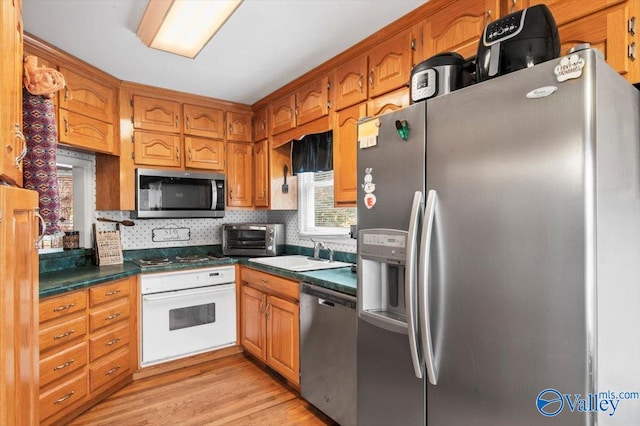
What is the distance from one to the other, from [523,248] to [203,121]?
3.20 m

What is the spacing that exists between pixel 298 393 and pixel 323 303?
91 cm

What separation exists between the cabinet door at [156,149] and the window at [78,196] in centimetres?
48

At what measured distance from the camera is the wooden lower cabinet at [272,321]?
2.53 meters

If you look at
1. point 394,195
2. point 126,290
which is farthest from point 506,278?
point 126,290

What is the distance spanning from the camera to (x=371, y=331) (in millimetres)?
1602

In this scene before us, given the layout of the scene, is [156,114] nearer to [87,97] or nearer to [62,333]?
[87,97]

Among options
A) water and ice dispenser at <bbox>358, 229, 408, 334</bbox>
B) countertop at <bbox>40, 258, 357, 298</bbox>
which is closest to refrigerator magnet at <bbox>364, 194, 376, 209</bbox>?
water and ice dispenser at <bbox>358, 229, 408, 334</bbox>

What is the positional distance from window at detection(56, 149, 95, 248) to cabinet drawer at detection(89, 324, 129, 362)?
915mm

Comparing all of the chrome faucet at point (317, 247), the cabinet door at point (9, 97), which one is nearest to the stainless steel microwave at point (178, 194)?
the chrome faucet at point (317, 247)

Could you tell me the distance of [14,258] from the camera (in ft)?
2.88

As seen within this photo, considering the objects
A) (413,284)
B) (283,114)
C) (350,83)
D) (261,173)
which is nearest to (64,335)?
(261,173)

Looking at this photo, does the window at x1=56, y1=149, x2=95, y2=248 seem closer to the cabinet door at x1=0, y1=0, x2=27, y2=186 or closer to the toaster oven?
the toaster oven

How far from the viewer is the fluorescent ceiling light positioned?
5.96 feet

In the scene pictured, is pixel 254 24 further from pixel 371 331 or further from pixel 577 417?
pixel 577 417
